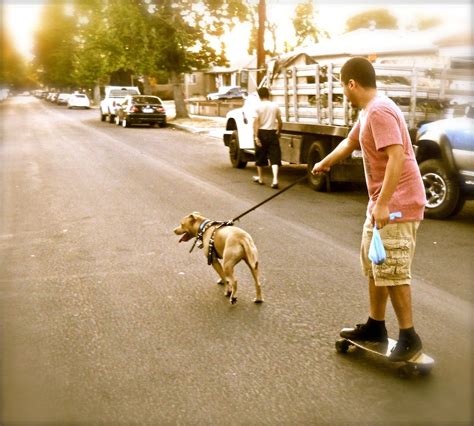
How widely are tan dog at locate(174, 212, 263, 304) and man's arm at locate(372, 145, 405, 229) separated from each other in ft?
5.36

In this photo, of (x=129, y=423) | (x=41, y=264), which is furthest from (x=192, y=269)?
(x=129, y=423)

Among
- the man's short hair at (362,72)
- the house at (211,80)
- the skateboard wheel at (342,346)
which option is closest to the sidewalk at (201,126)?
the skateboard wheel at (342,346)

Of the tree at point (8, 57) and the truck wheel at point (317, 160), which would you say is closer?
the tree at point (8, 57)

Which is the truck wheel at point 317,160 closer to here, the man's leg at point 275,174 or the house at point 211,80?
the man's leg at point 275,174

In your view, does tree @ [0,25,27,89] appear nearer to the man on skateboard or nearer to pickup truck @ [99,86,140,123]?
the man on skateboard

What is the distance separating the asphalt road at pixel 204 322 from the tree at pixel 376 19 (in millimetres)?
52120

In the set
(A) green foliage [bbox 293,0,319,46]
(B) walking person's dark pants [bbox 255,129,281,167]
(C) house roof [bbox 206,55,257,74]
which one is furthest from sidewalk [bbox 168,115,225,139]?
(C) house roof [bbox 206,55,257,74]

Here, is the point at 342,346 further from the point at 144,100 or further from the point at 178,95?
the point at 178,95

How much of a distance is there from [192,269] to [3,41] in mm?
2793

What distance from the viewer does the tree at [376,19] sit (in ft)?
191

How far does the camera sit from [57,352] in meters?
4.19

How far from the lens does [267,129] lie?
440 inches

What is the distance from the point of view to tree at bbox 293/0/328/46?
43.2 metres

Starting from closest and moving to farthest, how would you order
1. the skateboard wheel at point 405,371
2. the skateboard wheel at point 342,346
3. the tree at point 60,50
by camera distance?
the skateboard wheel at point 405,371 < the skateboard wheel at point 342,346 < the tree at point 60,50
